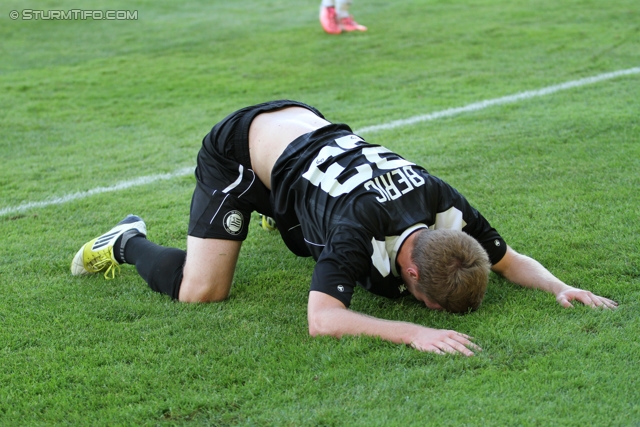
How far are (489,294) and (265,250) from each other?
142cm

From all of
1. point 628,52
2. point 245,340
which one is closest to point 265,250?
point 245,340

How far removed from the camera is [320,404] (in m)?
2.67

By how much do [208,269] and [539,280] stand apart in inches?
61.2

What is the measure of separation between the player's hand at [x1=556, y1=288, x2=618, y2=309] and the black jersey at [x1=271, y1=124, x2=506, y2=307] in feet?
1.16

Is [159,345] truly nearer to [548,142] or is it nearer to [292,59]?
[548,142]

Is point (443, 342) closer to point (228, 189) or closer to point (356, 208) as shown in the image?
point (356, 208)

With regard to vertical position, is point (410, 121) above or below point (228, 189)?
below

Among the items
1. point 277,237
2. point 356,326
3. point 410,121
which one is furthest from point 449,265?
point 410,121

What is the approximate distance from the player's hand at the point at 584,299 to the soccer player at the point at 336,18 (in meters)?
7.75

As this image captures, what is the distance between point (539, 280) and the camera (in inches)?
137

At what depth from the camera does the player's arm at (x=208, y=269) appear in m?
3.63

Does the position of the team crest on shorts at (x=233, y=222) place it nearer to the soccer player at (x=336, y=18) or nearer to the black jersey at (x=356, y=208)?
the black jersey at (x=356, y=208)

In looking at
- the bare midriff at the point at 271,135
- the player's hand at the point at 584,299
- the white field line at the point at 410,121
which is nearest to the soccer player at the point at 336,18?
the white field line at the point at 410,121

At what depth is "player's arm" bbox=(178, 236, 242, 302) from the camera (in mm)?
3631
